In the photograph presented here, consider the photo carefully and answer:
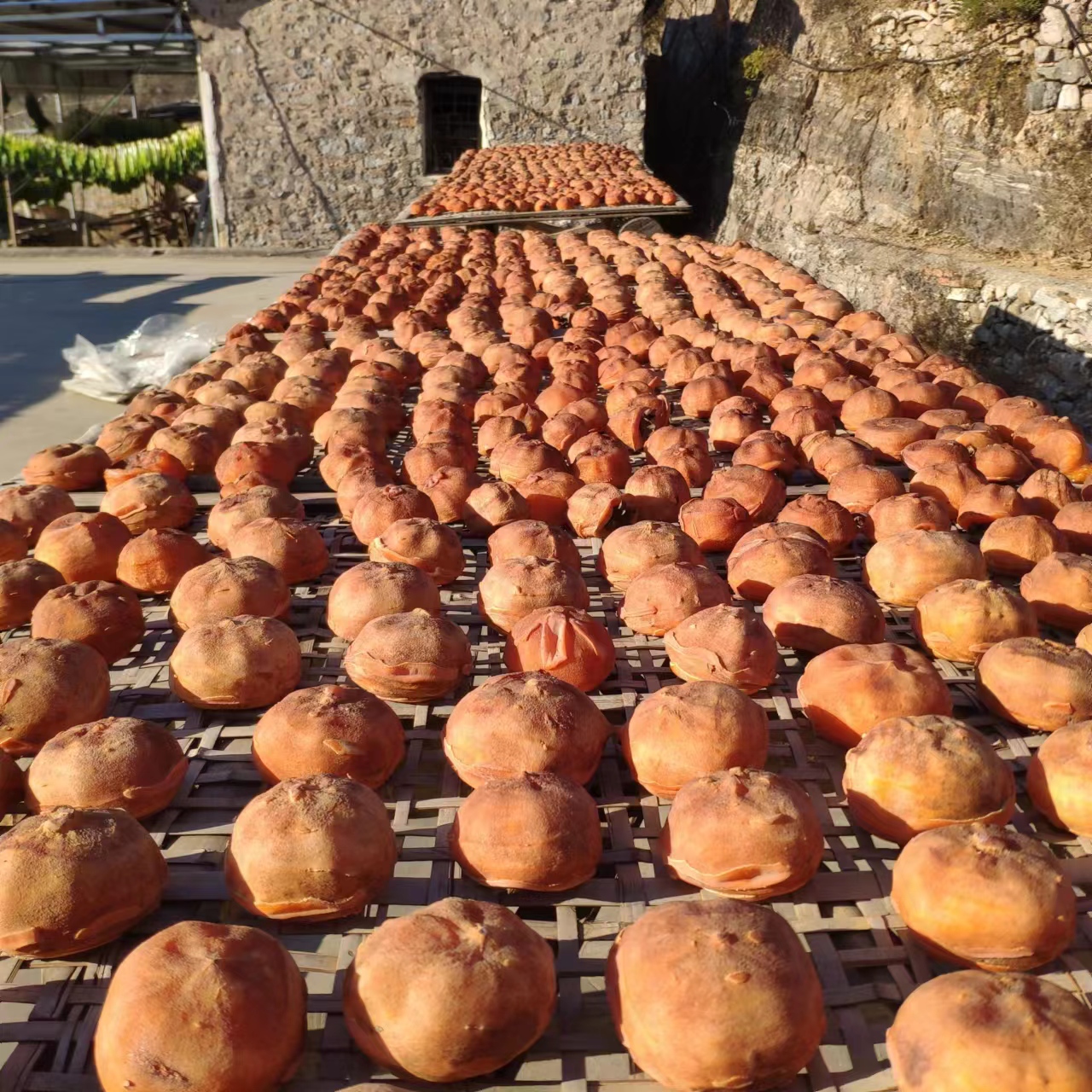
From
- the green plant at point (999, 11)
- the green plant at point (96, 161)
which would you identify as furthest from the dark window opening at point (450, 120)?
the green plant at point (999, 11)

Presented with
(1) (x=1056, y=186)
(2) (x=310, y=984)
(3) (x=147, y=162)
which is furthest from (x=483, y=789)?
(3) (x=147, y=162)

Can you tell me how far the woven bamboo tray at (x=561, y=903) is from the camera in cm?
136

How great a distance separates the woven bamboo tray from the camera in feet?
4.47

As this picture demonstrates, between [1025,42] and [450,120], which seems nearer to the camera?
[1025,42]

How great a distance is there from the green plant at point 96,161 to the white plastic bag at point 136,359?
43.4ft

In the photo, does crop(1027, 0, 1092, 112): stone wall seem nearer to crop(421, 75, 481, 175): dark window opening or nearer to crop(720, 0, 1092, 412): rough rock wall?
crop(720, 0, 1092, 412): rough rock wall

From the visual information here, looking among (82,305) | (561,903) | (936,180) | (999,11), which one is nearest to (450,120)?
(82,305)

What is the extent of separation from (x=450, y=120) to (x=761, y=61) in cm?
520

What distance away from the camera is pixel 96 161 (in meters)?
18.7

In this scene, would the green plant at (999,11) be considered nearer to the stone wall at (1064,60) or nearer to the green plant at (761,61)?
the stone wall at (1064,60)

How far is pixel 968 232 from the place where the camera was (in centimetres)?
919

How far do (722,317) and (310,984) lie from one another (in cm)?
441

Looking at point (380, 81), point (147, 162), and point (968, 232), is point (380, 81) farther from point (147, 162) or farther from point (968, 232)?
point (968, 232)

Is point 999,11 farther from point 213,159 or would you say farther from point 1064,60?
point 213,159
